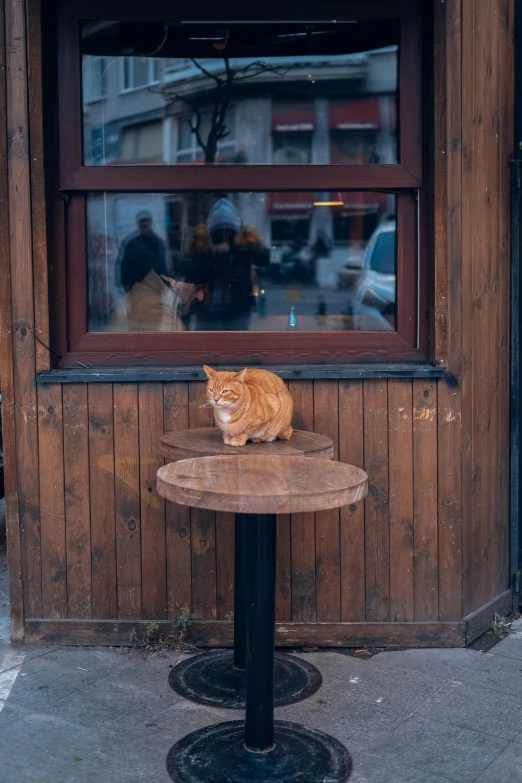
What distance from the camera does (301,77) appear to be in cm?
461

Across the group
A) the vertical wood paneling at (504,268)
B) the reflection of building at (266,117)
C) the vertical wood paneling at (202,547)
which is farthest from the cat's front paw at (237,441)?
the vertical wood paneling at (504,268)

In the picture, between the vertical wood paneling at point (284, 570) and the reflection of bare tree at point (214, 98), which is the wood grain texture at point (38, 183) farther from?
the vertical wood paneling at point (284, 570)

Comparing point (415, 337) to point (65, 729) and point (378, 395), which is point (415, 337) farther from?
point (65, 729)

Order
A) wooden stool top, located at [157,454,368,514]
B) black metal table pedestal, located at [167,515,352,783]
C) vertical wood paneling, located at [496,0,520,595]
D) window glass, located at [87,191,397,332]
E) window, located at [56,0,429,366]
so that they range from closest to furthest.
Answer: wooden stool top, located at [157,454,368,514] → black metal table pedestal, located at [167,515,352,783] → window, located at [56,0,429,366] → window glass, located at [87,191,397,332] → vertical wood paneling, located at [496,0,520,595]

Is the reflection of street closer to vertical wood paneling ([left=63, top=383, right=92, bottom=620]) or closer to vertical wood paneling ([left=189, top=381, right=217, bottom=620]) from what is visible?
vertical wood paneling ([left=189, top=381, right=217, bottom=620])

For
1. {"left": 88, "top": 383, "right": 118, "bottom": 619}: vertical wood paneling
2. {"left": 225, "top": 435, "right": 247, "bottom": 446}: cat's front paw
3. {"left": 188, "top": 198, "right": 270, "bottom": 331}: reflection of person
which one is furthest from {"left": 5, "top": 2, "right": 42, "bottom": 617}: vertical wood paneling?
{"left": 225, "top": 435, "right": 247, "bottom": 446}: cat's front paw

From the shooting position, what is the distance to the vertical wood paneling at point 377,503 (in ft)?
14.7

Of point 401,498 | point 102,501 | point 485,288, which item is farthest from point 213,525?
point 485,288

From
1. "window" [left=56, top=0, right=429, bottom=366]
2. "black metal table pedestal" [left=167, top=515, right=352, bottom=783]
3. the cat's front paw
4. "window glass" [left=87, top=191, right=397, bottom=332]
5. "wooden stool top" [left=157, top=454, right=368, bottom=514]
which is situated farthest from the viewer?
"window glass" [left=87, top=191, right=397, bottom=332]

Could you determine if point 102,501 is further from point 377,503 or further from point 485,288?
point 485,288

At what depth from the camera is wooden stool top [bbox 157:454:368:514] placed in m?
2.98

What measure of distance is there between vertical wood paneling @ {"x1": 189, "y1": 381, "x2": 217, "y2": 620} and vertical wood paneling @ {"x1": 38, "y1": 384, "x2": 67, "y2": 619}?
63 centimetres

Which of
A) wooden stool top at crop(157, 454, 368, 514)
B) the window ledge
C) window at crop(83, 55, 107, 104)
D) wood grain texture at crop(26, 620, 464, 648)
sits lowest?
wood grain texture at crop(26, 620, 464, 648)

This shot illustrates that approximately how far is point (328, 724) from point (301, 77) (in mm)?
3009
